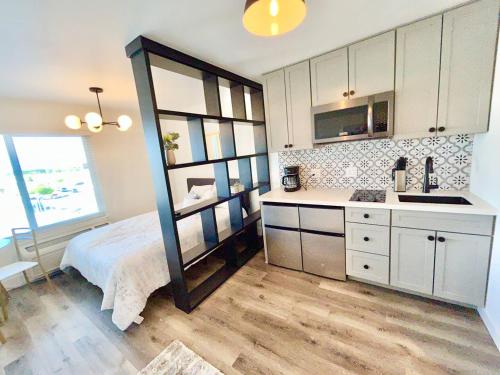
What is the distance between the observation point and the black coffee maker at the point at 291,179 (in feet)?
8.87

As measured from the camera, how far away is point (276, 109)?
257 centimetres

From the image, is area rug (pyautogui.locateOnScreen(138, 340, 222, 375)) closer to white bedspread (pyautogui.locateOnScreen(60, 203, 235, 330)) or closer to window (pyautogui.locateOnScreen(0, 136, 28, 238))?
white bedspread (pyautogui.locateOnScreen(60, 203, 235, 330))

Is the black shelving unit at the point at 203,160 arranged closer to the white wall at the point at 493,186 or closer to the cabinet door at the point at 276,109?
the cabinet door at the point at 276,109

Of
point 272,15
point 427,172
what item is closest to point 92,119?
point 272,15

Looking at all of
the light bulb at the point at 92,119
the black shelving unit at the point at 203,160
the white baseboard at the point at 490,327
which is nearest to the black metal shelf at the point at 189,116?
the black shelving unit at the point at 203,160

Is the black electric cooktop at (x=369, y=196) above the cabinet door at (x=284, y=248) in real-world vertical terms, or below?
above

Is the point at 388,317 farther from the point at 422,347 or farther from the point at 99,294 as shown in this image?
the point at 99,294

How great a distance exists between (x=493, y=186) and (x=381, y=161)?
34.9 inches

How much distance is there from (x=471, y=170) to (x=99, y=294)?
410 centimetres

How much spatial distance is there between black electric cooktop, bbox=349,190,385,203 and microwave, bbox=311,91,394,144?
0.58 meters

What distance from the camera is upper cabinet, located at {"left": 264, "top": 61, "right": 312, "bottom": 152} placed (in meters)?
2.34

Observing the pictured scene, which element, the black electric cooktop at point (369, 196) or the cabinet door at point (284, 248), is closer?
the black electric cooktop at point (369, 196)

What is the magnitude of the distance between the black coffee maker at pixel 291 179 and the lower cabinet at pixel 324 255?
0.62 m

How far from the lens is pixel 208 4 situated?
1.36 m
